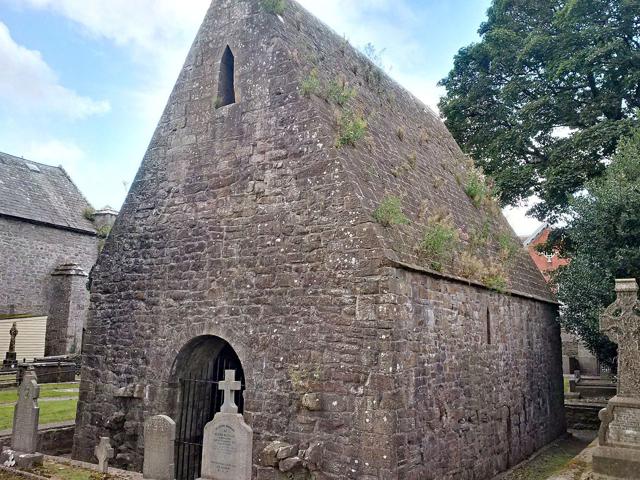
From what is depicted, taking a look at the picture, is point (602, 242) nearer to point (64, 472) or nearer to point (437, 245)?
point (437, 245)

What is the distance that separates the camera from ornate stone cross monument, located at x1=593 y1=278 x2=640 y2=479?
9678mm

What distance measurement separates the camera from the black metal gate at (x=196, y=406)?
416 inches

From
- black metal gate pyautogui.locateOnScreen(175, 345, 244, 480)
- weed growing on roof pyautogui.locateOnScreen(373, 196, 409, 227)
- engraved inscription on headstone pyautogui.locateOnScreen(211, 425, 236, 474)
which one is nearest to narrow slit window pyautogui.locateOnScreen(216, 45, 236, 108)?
weed growing on roof pyautogui.locateOnScreen(373, 196, 409, 227)

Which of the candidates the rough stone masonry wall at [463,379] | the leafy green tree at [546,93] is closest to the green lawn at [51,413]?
the rough stone masonry wall at [463,379]

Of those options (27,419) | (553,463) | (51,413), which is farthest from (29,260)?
(553,463)

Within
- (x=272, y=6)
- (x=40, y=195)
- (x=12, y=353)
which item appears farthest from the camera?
(x=40, y=195)

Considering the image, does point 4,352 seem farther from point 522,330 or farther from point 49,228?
point 522,330

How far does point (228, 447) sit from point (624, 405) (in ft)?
23.4

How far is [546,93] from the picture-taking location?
2247cm

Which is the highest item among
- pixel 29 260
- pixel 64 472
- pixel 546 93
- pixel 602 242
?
pixel 546 93

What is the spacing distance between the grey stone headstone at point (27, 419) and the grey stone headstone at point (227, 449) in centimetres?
393

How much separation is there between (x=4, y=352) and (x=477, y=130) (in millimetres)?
23927

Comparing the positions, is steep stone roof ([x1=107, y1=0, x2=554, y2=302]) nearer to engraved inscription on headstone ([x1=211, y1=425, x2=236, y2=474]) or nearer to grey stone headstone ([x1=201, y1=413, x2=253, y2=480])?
grey stone headstone ([x1=201, y1=413, x2=253, y2=480])

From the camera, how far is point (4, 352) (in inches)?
1047
